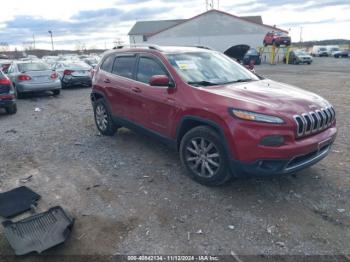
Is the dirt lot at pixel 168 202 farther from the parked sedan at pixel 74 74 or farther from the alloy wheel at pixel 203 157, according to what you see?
the parked sedan at pixel 74 74

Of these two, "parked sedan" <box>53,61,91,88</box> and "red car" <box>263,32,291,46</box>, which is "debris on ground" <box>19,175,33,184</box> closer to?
"parked sedan" <box>53,61,91,88</box>

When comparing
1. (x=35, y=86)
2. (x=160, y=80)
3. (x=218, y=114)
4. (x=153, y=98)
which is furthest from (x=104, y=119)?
(x=35, y=86)

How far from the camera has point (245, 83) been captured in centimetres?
464

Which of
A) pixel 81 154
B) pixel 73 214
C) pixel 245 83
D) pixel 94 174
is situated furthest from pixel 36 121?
pixel 245 83

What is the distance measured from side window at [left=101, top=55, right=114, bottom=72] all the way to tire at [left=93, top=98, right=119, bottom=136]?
644 millimetres

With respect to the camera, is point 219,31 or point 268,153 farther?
point 219,31

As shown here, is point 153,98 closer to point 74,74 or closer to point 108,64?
point 108,64

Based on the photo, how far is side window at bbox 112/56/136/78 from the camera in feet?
18.0

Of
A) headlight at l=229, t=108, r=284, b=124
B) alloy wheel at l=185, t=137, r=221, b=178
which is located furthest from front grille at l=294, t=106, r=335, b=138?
alloy wheel at l=185, t=137, r=221, b=178

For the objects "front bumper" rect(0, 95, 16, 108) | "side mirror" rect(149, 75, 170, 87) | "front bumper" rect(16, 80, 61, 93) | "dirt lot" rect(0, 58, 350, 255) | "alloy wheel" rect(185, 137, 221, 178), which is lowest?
"dirt lot" rect(0, 58, 350, 255)

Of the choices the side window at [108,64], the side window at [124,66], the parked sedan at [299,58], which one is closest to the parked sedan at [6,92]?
the side window at [108,64]

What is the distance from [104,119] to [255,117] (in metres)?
3.83

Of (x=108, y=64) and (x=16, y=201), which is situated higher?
(x=108, y=64)

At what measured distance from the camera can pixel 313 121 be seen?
146 inches
